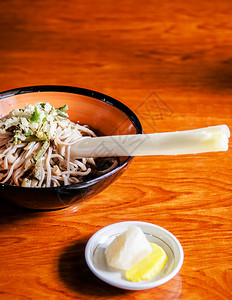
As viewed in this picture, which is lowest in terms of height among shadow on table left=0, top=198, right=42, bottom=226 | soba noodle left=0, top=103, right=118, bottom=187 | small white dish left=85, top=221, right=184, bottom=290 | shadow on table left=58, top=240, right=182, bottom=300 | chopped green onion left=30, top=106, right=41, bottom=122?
shadow on table left=58, top=240, right=182, bottom=300

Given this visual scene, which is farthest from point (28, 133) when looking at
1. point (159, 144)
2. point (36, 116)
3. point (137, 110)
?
point (137, 110)

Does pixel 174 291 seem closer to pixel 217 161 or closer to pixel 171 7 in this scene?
pixel 217 161

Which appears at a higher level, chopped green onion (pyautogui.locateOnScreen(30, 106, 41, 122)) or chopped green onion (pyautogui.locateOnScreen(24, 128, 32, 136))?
chopped green onion (pyautogui.locateOnScreen(30, 106, 41, 122))

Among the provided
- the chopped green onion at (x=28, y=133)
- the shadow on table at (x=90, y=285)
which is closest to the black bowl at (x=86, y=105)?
the chopped green onion at (x=28, y=133)

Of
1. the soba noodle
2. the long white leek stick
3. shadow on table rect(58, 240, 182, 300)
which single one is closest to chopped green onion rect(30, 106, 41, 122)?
the soba noodle

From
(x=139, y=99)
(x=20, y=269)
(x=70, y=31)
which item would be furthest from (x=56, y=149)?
(x=70, y=31)

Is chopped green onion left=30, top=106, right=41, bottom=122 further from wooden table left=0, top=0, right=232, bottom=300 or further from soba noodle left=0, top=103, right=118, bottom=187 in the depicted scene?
wooden table left=0, top=0, right=232, bottom=300
